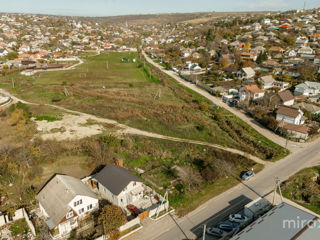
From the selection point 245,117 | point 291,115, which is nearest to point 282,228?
point 291,115

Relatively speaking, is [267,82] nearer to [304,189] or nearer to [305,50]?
[305,50]

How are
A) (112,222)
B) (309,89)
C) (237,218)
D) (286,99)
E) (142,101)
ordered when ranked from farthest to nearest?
(142,101)
(309,89)
(286,99)
(237,218)
(112,222)

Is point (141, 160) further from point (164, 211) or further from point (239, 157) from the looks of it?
point (239, 157)

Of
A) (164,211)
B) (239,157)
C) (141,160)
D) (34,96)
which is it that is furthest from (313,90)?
(34,96)

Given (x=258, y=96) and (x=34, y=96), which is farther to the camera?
(x=34, y=96)

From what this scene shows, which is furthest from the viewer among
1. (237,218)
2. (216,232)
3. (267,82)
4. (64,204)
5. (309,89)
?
(267,82)

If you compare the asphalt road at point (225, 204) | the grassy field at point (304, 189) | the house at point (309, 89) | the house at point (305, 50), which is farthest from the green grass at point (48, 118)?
the house at point (305, 50)

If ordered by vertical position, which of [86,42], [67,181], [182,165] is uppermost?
[86,42]
